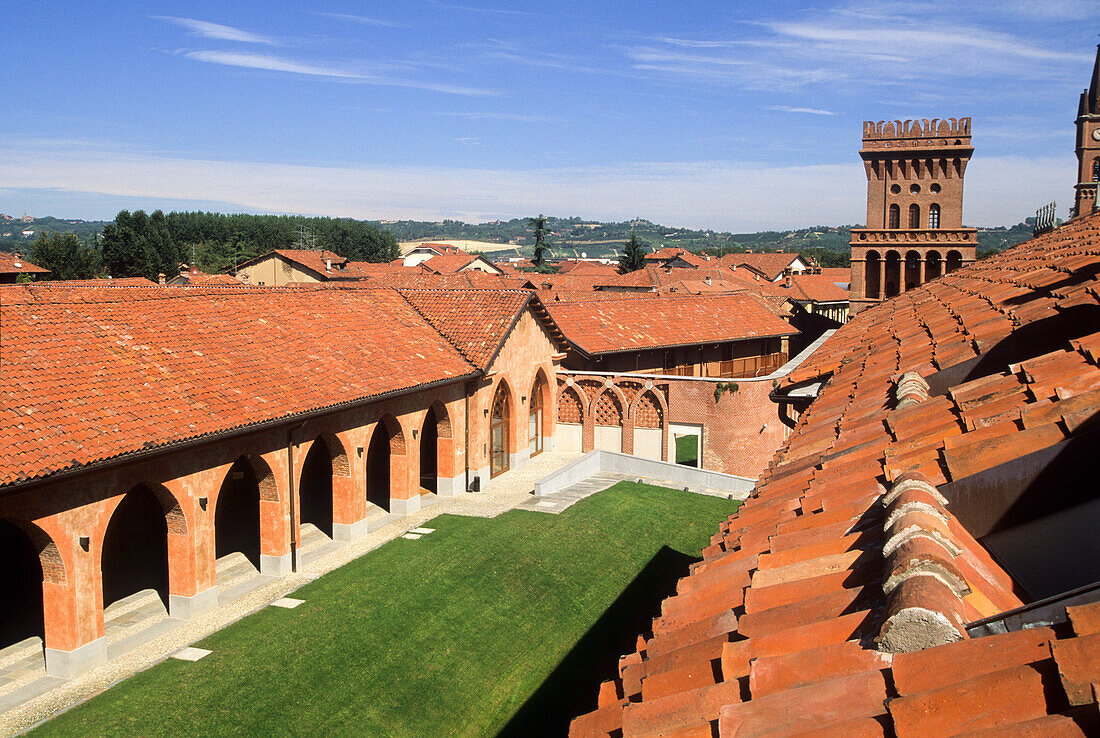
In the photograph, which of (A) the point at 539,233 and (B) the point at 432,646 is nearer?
(B) the point at 432,646

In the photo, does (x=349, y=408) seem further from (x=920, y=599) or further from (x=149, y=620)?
(x=920, y=599)

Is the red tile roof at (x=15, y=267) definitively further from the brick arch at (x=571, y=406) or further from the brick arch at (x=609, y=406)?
the brick arch at (x=609, y=406)

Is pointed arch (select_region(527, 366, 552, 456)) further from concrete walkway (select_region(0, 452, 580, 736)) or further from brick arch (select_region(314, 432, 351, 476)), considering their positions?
brick arch (select_region(314, 432, 351, 476))

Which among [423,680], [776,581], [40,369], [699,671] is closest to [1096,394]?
[776,581]

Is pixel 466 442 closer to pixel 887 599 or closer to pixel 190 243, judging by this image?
pixel 887 599

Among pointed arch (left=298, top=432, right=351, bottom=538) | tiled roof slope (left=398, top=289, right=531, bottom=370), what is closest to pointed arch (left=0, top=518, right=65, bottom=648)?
pointed arch (left=298, top=432, right=351, bottom=538)

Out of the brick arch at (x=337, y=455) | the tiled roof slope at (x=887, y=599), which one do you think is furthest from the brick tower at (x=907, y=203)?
the tiled roof slope at (x=887, y=599)

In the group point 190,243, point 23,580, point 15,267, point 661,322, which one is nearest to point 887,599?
point 23,580
